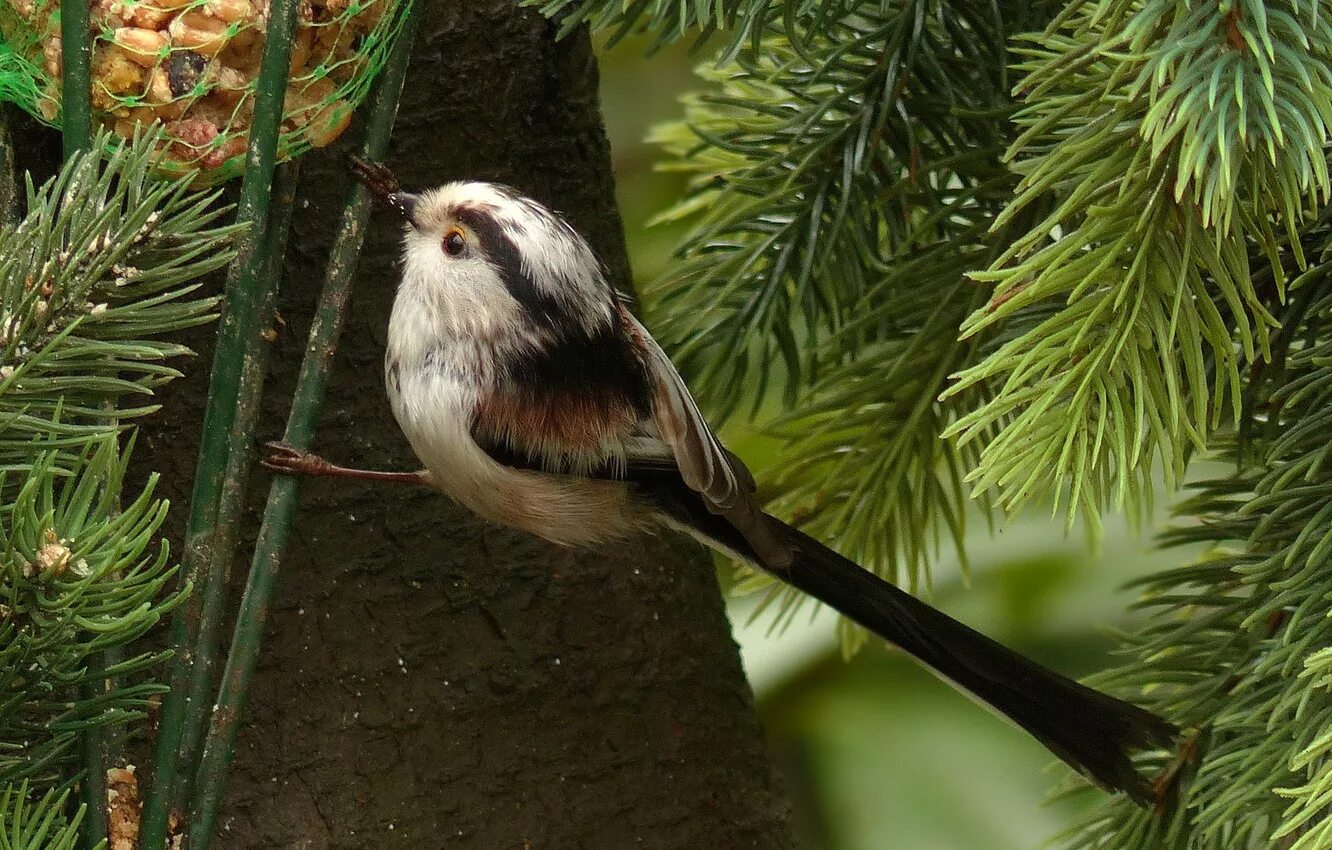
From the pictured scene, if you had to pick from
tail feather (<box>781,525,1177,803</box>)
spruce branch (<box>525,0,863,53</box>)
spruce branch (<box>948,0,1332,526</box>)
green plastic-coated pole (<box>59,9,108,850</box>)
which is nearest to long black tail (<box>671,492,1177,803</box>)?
tail feather (<box>781,525,1177,803</box>)

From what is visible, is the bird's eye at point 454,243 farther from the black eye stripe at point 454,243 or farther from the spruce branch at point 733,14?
the spruce branch at point 733,14

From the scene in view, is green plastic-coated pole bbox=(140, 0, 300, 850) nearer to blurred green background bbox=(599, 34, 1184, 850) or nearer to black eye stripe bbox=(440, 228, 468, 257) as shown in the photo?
black eye stripe bbox=(440, 228, 468, 257)

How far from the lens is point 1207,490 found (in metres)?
0.84

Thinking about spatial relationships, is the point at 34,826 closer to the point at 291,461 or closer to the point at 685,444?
the point at 291,461

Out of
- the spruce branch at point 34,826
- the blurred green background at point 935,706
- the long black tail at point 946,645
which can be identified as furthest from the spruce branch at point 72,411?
the blurred green background at point 935,706

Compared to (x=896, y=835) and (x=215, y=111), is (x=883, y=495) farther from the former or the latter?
(x=896, y=835)

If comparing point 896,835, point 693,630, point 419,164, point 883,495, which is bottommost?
point 896,835

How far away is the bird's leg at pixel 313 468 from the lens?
77 centimetres

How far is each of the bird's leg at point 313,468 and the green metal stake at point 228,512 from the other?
27 millimetres

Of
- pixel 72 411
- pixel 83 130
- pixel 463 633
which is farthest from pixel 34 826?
pixel 463 633

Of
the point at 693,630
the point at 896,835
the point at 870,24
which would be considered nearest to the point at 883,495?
the point at 693,630

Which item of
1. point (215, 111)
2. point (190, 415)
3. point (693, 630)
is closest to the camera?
point (215, 111)

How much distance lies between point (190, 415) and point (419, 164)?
0.24 meters

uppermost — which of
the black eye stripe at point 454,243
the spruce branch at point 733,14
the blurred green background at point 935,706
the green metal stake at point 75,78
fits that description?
the spruce branch at point 733,14
